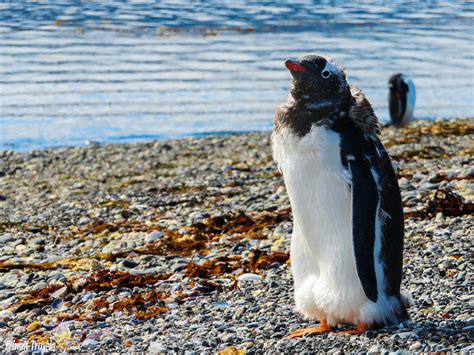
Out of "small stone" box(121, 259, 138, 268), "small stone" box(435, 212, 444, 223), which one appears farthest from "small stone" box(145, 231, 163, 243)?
"small stone" box(435, 212, 444, 223)

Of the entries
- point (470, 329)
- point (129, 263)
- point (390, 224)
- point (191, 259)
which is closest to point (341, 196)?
point (390, 224)

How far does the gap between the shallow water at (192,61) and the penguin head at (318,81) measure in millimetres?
8114

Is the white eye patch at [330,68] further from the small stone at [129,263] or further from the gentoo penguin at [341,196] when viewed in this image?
the small stone at [129,263]

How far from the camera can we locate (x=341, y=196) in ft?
14.0

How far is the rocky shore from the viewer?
4474 millimetres

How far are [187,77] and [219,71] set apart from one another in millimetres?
803

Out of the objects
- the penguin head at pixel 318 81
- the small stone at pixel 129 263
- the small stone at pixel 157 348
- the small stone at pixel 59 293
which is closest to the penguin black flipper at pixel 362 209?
the penguin head at pixel 318 81

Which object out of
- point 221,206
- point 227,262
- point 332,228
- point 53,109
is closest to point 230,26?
point 53,109

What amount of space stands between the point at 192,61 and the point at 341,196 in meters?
13.9

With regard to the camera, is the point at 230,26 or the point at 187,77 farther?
the point at 230,26

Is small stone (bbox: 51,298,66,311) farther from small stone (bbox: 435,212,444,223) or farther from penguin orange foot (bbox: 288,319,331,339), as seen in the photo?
small stone (bbox: 435,212,444,223)

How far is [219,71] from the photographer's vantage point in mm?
16875

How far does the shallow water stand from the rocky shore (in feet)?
11.3

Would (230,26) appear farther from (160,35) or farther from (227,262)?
(227,262)
